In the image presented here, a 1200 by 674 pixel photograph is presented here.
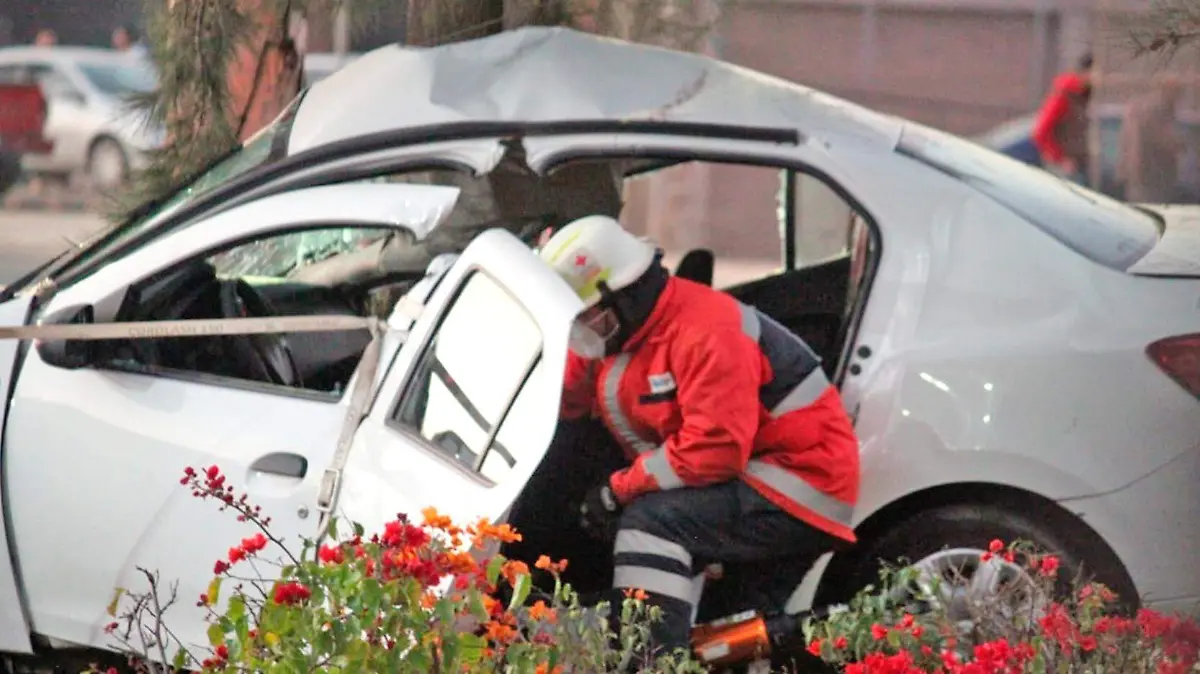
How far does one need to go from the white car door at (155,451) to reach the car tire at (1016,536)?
142cm

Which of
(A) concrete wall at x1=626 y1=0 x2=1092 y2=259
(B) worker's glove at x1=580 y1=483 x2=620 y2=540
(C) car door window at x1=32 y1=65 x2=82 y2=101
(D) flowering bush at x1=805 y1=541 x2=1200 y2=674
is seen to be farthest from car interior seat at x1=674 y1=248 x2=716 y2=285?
(C) car door window at x1=32 y1=65 x2=82 y2=101

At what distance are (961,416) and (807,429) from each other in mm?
371

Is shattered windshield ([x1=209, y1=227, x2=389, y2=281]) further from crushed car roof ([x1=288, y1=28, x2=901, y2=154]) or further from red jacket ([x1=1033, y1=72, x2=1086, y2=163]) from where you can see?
red jacket ([x1=1033, y1=72, x2=1086, y2=163])

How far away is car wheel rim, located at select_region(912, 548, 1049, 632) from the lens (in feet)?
10.2

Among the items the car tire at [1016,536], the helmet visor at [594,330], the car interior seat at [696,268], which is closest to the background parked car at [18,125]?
the car interior seat at [696,268]

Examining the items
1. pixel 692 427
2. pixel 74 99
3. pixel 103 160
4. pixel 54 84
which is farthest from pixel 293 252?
pixel 54 84

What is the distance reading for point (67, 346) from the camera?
3.98m

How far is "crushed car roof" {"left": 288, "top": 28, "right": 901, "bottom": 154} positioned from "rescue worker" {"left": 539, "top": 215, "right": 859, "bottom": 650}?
1.53 feet

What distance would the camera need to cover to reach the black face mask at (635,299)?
3830 mm

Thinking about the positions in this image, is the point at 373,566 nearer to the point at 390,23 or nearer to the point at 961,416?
the point at 961,416

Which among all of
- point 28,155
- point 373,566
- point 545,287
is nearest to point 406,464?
point 545,287

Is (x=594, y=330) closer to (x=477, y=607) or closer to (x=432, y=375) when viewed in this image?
(x=432, y=375)

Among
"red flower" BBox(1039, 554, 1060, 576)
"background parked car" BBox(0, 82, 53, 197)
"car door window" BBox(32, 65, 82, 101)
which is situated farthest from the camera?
"background parked car" BBox(0, 82, 53, 197)

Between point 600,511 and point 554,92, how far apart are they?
1.09 m
